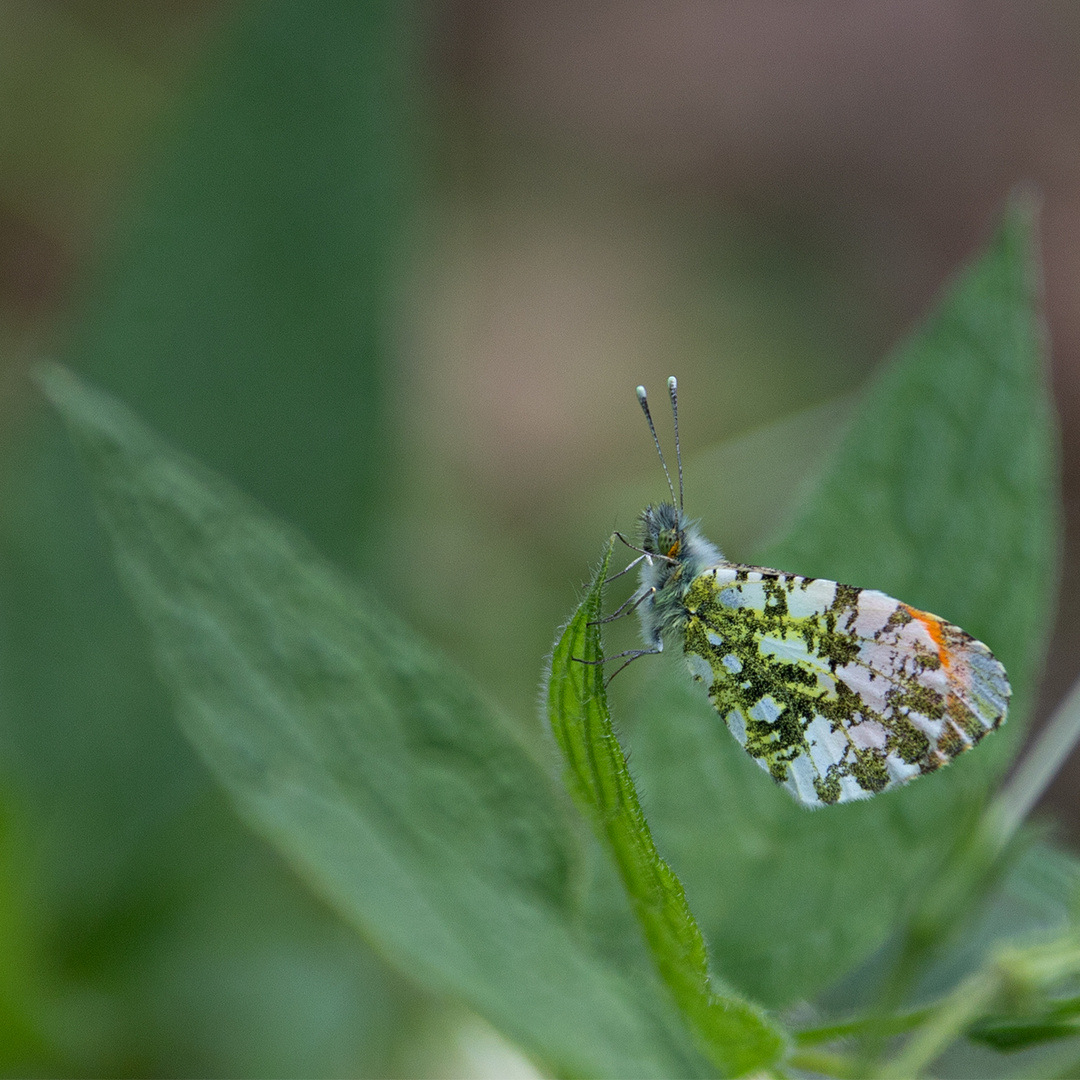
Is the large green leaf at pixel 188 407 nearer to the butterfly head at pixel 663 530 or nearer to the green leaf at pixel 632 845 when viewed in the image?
the butterfly head at pixel 663 530

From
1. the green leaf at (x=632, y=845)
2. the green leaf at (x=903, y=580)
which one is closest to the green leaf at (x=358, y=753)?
the green leaf at (x=632, y=845)

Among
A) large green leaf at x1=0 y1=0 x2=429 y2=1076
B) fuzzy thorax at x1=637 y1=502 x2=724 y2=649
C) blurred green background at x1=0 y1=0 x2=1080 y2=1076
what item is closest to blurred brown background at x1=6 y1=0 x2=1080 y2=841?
blurred green background at x1=0 y1=0 x2=1080 y2=1076

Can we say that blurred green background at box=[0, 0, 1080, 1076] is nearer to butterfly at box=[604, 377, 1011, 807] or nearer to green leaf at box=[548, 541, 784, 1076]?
butterfly at box=[604, 377, 1011, 807]

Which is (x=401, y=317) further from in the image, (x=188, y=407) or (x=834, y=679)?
(x=834, y=679)

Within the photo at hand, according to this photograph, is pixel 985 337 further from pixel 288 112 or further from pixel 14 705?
pixel 14 705

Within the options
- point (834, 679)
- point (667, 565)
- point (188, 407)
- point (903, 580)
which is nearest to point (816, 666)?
point (834, 679)

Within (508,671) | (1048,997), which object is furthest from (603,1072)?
(508,671)
